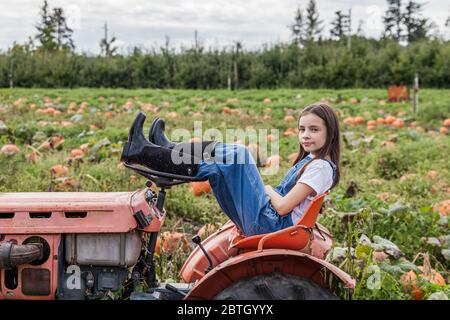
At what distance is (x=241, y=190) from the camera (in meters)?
2.72

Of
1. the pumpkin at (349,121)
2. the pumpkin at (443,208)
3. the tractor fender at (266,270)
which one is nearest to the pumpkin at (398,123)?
the pumpkin at (349,121)

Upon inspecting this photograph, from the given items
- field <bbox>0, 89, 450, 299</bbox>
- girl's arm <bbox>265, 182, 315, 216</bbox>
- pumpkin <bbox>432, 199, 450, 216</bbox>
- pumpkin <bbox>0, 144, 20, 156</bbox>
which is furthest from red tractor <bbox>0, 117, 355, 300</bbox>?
pumpkin <bbox>0, 144, 20, 156</bbox>

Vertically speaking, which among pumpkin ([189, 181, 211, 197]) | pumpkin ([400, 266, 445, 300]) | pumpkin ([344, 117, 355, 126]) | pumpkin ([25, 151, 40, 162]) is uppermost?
pumpkin ([344, 117, 355, 126])

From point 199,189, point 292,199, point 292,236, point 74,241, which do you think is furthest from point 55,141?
point 292,236

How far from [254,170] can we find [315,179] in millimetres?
279

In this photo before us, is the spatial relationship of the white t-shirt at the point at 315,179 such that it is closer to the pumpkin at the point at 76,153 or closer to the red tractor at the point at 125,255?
the red tractor at the point at 125,255

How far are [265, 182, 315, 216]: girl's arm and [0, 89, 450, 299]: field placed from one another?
1.36 ft

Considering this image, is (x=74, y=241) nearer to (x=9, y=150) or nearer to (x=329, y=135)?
(x=329, y=135)

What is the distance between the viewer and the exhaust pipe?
2609 mm

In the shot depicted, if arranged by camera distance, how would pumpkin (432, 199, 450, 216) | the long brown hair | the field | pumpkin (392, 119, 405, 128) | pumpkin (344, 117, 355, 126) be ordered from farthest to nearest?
pumpkin (344, 117, 355, 126) → pumpkin (392, 119, 405, 128) → pumpkin (432, 199, 450, 216) → the field → the long brown hair

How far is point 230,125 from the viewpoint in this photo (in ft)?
32.0

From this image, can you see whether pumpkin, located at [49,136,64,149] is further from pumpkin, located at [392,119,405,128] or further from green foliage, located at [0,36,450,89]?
green foliage, located at [0,36,450,89]

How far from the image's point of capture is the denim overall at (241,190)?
2652 millimetres
